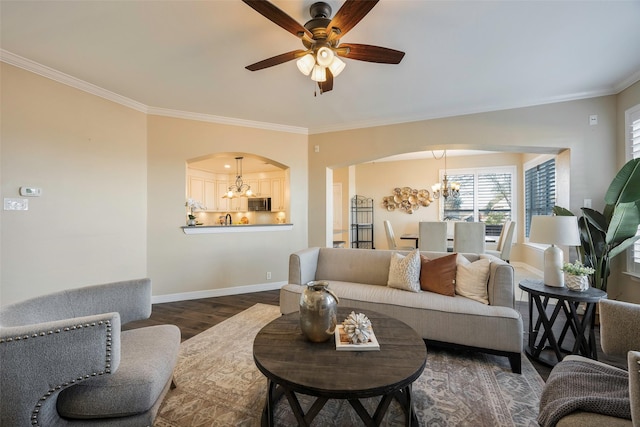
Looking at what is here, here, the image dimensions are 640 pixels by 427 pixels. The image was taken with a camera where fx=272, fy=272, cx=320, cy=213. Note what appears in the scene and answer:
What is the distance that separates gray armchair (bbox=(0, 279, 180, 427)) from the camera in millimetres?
1108

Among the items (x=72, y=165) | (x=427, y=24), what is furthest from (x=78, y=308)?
(x=427, y=24)

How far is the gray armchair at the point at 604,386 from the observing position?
1.00 m

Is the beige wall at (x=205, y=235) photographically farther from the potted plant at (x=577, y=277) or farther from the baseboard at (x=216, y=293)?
the potted plant at (x=577, y=277)

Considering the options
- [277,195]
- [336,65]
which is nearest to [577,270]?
[336,65]

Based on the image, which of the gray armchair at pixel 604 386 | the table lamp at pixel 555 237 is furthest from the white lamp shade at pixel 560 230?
the gray armchair at pixel 604 386

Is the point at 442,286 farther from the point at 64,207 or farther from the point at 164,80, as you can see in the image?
the point at 64,207

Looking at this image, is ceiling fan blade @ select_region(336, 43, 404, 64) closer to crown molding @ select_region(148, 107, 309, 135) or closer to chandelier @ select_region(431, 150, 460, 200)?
crown molding @ select_region(148, 107, 309, 135)

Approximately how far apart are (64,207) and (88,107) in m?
1.19

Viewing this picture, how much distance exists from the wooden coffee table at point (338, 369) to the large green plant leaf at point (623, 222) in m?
2.55

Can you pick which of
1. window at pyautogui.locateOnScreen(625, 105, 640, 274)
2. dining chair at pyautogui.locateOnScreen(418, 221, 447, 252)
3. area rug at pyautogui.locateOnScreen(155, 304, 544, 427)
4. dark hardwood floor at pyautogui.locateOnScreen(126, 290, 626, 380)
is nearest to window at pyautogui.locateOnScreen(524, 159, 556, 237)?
window at pyautogui.locateOnScreen(625, 105, 640, 274)

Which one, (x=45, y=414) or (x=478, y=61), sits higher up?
(x=478, y=61)

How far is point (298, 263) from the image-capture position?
3072 mm

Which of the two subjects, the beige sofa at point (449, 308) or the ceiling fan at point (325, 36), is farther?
the beige sofa at point (449, 308)

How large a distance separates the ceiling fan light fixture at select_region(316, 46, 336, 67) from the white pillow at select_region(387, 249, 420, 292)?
6.45ft
